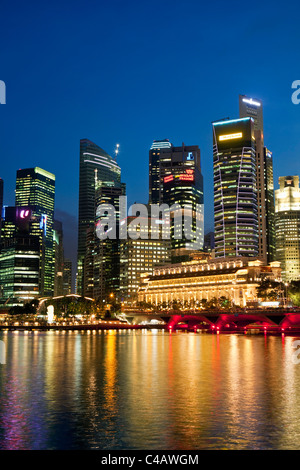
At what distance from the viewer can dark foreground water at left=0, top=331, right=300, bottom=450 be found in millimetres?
24969

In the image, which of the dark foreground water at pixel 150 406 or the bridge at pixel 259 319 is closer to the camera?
the dark foreground water at pixel 150 406

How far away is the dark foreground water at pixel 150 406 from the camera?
25.0 m

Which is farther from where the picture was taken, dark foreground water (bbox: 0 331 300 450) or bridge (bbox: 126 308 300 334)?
bridge (bbox: 126 308 300 334)

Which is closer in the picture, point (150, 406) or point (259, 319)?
point (150, 406)

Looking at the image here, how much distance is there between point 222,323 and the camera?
17650cm

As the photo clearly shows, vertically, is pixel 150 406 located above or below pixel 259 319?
below

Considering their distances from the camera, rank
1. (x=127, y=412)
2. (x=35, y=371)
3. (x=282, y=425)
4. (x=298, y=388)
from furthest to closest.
→ (x=35, y=371)
(x=298, y=388)
(x=127, y=412)
(x=282, y=425)

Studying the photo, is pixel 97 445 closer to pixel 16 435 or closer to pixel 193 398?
pixel 16 435

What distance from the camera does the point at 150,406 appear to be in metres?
34.0

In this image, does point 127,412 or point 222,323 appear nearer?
point 127,412
